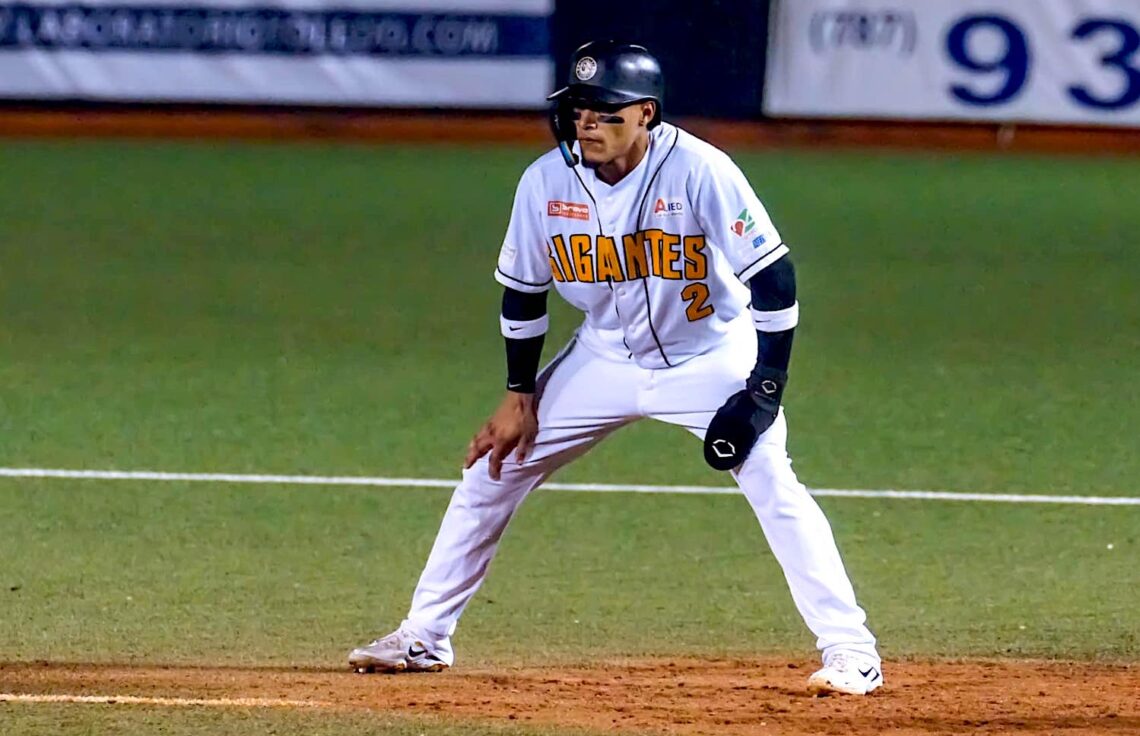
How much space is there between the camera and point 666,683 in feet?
16.9

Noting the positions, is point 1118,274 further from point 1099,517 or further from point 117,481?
point 117,481

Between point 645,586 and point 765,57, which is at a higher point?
point 645,586

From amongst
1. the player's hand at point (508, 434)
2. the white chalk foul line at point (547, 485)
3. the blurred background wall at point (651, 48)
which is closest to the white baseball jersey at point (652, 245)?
the player's hand at point (508, 434)

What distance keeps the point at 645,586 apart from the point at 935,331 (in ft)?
14.7

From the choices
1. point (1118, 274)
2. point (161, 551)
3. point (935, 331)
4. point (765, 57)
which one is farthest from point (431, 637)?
point (765, 57)

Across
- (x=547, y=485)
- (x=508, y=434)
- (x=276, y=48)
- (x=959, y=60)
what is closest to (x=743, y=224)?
(x=508, y=434)

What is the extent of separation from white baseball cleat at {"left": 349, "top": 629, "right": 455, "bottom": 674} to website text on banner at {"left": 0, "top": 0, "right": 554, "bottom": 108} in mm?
11934

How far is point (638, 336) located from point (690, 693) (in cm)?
91

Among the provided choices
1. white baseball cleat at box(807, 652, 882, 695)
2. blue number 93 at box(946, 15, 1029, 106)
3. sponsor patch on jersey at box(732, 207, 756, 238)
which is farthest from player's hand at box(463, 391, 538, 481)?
blue number 93 at box(946, 15, 1029, 106)

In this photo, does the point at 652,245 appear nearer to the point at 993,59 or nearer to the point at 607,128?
the point at 607,128

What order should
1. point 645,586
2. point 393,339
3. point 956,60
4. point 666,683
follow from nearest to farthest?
point 666,683
point 645,586
point 393,339
point 956,60

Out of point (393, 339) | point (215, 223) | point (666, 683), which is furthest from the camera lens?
point (215, 223)

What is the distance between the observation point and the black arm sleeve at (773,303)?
4.78 meters

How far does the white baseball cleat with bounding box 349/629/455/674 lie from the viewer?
519 cm
